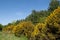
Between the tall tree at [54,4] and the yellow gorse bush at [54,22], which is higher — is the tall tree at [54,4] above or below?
above

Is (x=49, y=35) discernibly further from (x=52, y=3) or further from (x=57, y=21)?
(x=52, y=3)

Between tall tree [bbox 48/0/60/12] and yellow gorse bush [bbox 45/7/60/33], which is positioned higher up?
tall tree [bbox 48/0/60/12]

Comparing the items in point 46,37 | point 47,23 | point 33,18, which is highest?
point 33,18

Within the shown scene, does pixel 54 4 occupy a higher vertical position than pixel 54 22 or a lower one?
higher

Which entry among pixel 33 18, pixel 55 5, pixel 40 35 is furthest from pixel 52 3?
pixel 40 35

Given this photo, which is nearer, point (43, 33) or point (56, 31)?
point (56, 31)

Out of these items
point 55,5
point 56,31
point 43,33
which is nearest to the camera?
point 56,31

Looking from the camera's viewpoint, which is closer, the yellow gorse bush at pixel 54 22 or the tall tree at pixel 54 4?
the yellow gorse bush at pixel 54 22

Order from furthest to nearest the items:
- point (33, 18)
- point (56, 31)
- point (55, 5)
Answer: point (33, 18)
point (55, 5)
point (56, 31)

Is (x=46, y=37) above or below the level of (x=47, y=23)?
below

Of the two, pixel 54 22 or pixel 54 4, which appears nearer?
pixel 54 22

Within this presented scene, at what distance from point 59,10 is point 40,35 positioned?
3044mm

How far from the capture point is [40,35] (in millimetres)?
19375

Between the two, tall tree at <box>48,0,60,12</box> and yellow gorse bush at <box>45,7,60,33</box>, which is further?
tall tree at <box>48,0,60,12</box>
